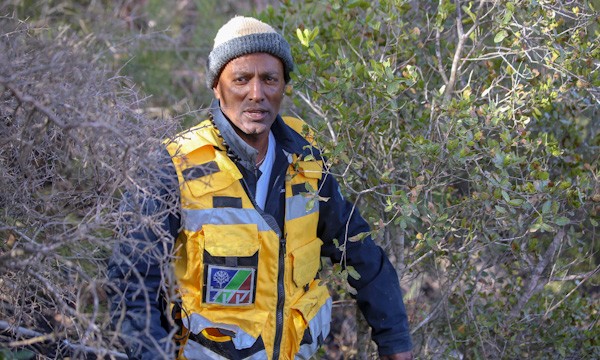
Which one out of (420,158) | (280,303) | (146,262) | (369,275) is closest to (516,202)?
(420,158)

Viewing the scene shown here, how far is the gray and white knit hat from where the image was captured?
11.6 feet

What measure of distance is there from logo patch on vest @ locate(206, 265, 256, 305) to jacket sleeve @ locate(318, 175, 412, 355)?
19.6 inches

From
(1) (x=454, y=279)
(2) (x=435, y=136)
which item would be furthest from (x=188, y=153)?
(1) (x=454, y=279)

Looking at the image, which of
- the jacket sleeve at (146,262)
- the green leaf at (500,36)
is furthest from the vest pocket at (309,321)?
the green leaf at (500,36)

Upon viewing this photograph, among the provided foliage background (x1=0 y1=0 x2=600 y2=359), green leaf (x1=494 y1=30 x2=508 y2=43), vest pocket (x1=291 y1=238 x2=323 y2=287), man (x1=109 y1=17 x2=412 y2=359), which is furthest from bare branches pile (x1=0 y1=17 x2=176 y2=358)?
green leaf (x1=494 y1=30 x2=508 y2=43)

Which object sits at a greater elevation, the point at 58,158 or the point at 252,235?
the point at 58,158

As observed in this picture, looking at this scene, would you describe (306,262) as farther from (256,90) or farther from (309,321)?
(256,90)

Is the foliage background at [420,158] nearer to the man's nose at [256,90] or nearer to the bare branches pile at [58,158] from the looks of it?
the bare branches pile at [58,158]

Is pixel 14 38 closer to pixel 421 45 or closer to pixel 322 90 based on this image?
pixel 322 90

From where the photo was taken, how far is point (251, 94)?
3.50 metres

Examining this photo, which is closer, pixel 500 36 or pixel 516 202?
pixel 516 202

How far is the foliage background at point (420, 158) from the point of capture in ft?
9.46

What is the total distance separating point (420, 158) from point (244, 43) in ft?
2.76

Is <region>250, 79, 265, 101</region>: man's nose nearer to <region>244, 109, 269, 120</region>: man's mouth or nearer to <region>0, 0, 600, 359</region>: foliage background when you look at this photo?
<region>244, 109, 269, 120</region>: man's mouth
